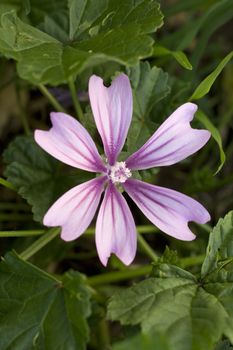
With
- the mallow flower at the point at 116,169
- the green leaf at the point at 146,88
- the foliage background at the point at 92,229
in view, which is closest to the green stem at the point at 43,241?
the foliage background at the point at 92,229

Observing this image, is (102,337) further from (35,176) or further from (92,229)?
(35,176)

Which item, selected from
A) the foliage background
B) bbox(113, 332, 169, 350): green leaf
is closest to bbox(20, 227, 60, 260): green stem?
the foliage background

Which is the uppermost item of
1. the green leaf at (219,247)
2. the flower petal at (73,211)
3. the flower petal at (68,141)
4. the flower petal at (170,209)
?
the flower petal at (68,141)

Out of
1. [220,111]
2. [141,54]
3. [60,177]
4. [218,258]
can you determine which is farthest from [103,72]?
[220,111]

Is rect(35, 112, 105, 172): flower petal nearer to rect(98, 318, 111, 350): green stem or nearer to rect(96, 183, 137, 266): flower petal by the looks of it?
rect(96, 183, 137, 266): flower petal

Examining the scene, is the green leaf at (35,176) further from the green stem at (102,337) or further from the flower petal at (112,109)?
the green stem at (102,337)

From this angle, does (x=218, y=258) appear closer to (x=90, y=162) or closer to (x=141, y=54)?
(x=90, y=162)
